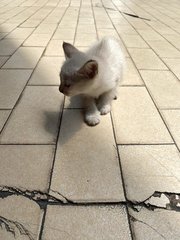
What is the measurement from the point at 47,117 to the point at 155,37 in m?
3.64

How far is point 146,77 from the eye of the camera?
3.64 meters

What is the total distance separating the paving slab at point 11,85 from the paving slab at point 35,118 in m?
0.09

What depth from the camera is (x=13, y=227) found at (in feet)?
5.53

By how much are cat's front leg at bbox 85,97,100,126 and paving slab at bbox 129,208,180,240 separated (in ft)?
3.34

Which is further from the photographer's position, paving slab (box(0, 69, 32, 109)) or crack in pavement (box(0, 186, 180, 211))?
paving slab (box(0, 69, 32, 109))

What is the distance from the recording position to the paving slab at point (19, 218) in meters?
1.65

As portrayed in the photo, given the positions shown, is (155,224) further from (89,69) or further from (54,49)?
(54,49)

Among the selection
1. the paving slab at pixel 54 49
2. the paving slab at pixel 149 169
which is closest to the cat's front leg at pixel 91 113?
the paving slab at pixel 149 169

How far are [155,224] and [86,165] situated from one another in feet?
2.17

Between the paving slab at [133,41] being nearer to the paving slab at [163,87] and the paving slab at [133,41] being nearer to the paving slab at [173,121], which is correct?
the paving slab at [163,87]

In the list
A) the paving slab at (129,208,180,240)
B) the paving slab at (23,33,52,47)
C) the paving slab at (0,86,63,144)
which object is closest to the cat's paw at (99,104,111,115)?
the paving slab at (0,86,63,144)

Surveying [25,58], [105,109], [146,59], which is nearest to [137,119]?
[105,109]

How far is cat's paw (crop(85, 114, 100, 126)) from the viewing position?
103 inches

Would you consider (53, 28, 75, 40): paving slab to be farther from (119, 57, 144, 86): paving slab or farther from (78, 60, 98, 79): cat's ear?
(78, 60, 98, 79): cat's ear
